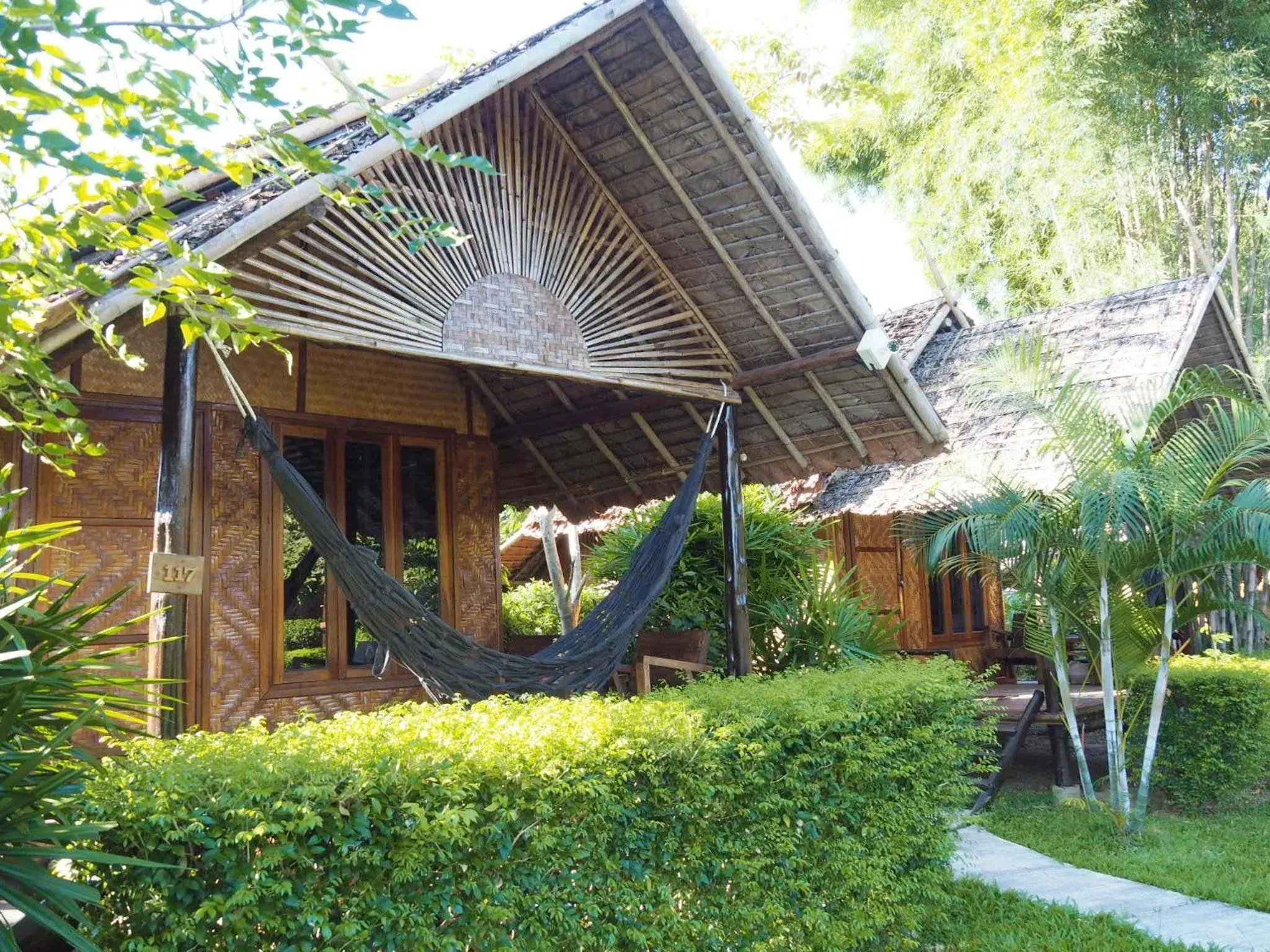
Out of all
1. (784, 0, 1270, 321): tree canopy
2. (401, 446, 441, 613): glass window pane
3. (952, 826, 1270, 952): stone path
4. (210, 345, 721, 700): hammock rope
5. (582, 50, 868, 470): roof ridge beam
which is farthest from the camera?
(784, 0, 1270, 321): tree canopy

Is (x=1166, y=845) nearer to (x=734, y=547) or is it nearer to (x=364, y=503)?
(x=734, y=547)

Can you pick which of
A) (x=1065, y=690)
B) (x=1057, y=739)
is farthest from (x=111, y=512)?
(x=1057, y=739)

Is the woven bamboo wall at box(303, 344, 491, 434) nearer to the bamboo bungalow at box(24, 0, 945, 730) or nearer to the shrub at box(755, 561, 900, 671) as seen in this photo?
the bamboo bungalow at box(24, 0, 945, 730)

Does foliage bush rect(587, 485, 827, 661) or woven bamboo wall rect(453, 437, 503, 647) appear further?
foliage bush rect(587, 485, 827, 661)

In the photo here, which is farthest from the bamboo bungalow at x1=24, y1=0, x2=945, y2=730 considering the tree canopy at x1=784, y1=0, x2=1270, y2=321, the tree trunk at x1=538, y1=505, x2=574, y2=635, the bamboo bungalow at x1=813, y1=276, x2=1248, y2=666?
the tree canopy at x1=784, y1=0, x2=1270, y2=321

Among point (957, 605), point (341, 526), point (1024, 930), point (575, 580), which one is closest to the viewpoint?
point (1024, 930)

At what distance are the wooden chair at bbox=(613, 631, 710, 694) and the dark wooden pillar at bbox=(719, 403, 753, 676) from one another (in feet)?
1.38

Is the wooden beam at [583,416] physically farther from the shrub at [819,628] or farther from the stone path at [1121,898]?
the stone path at [1121,898]

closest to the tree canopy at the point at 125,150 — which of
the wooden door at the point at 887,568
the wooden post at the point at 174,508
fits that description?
the wooden post at the point at 174,508

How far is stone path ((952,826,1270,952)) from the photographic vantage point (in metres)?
4.35

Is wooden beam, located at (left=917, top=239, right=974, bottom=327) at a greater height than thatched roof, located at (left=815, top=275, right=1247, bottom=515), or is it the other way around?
wooden beam, located at (left=917, top=239, right=974, bottom=327)

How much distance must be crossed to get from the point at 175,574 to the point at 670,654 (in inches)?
141

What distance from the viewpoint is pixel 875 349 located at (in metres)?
5.62

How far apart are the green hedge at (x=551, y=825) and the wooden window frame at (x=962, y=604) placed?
263 inches
